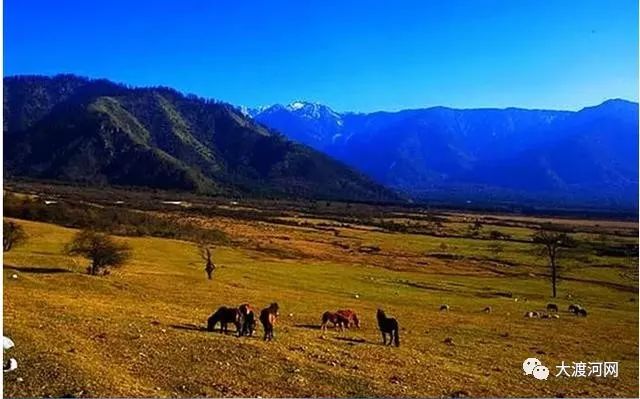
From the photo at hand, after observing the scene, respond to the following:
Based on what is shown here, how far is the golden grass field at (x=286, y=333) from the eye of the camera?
39.8ft

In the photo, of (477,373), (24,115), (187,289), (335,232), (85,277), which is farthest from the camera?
(24,115)

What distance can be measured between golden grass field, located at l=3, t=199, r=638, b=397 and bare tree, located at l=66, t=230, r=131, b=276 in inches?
36.3

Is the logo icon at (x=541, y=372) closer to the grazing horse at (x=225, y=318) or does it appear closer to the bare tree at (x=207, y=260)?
the grazing horse at (x=225, y=318)

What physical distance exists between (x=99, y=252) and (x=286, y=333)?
18983mm

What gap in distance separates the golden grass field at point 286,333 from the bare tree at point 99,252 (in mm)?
923

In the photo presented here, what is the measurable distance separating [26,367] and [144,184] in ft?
587

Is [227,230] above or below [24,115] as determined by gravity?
below

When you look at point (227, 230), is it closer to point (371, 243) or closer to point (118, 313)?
point (371, 243)

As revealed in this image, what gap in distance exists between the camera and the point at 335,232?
98312 mm

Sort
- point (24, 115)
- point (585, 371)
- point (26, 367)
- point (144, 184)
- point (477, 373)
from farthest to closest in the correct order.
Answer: point (144, 184) → point (24, 115) → point (477, 373) → point (585, 371) → point (26, 367)

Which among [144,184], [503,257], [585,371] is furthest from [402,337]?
[144,184]

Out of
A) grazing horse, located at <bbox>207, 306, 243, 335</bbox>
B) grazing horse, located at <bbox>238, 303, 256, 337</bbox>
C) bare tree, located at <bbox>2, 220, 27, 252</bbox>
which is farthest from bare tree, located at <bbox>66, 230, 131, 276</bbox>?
grazing horse, located at <bbox>238, 303, 256, 337</bbox>

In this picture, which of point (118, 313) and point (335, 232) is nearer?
point (118, 313)

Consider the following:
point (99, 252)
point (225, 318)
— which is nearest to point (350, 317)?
point (225, 318)
